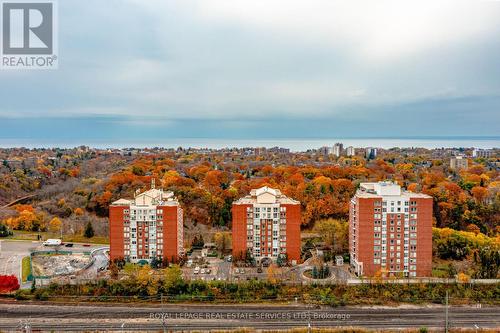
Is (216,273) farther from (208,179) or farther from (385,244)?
(208,179)

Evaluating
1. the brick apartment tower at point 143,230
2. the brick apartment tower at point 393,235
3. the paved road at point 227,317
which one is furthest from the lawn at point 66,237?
the brick apartment tower at point 393,235

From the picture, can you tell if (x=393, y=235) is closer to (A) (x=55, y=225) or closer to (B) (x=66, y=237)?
(B) (x=66, y=237)

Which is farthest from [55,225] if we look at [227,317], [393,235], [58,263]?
[393,235]

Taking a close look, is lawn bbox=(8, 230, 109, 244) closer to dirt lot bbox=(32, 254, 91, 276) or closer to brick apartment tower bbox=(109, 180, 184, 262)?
dirt lot bbox=(32, 254, 91, 276)

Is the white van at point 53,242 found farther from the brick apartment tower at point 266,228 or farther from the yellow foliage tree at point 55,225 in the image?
the brick apartment tower at point 266,228

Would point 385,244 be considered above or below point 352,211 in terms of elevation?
below

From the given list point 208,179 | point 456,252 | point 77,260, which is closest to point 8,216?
point 77,260

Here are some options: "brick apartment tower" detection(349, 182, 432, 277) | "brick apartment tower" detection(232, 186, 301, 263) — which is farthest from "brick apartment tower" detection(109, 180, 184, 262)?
"brick apartment tower" detection(349, 182, 432, 277)
